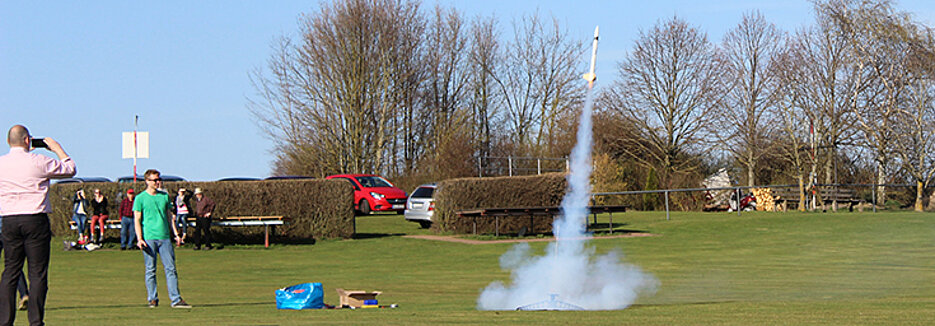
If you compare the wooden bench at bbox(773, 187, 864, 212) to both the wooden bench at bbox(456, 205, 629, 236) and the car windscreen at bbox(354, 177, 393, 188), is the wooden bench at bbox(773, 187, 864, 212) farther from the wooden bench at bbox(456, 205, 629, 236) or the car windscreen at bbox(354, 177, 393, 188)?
the car windscreen at bbox(354, 177, 393, 188)

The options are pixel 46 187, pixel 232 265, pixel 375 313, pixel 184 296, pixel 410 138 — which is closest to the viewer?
pixel 46 187

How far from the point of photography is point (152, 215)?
42.0 feet

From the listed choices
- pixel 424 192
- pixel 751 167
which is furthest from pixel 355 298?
pixel 751 167

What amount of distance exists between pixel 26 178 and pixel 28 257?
0.78 m

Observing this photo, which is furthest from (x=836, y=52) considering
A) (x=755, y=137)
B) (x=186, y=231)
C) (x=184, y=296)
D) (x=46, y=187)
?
(x=46, y=187)

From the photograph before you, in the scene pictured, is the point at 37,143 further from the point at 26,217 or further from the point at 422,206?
the point at 422,206

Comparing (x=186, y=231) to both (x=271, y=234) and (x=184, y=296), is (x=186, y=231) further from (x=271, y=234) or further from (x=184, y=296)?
(x=184, y=296)

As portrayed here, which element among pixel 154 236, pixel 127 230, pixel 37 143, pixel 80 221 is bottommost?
pixel 127 230

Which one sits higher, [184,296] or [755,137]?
[755,137]

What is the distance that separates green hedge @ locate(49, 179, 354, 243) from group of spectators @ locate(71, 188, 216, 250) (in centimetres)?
52

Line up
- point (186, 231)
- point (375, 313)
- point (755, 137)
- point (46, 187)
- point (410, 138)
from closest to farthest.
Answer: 1. point (46, 187)
2. point (375, 313)
3. point (186, 231)
4. point (755, 137)
5. point (410, 138)

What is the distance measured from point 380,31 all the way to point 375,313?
150 ft

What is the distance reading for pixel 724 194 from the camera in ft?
174

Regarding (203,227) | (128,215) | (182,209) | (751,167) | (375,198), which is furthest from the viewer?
(751,167)
